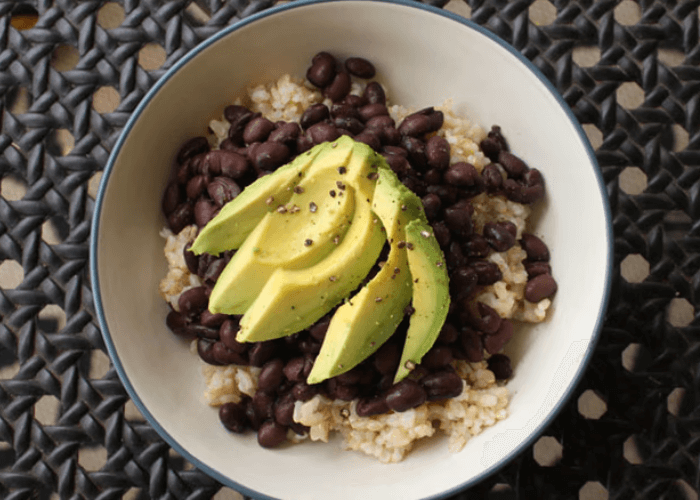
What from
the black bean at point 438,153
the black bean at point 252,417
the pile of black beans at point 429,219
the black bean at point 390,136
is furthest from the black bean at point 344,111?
the black bean at point 252,417

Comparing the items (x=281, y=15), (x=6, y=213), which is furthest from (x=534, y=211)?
(x=6, y=213)

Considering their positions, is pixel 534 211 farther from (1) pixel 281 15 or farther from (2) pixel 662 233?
(1) pixel 281 15

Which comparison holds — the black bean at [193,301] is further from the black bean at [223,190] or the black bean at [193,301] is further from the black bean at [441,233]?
the black bean at [441,233]

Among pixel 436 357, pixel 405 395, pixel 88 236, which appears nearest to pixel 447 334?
pixel 436 357

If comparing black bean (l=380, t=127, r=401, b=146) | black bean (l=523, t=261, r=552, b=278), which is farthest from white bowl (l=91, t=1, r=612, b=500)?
black bean (l=380, t=127, r=401, b=146)

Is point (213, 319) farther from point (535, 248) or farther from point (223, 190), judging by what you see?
point (535, 248)

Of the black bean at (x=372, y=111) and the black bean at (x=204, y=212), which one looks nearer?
the black bean at (x=204, y=212)

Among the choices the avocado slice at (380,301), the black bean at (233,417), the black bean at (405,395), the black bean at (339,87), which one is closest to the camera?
the avocado slice at (380,301)
